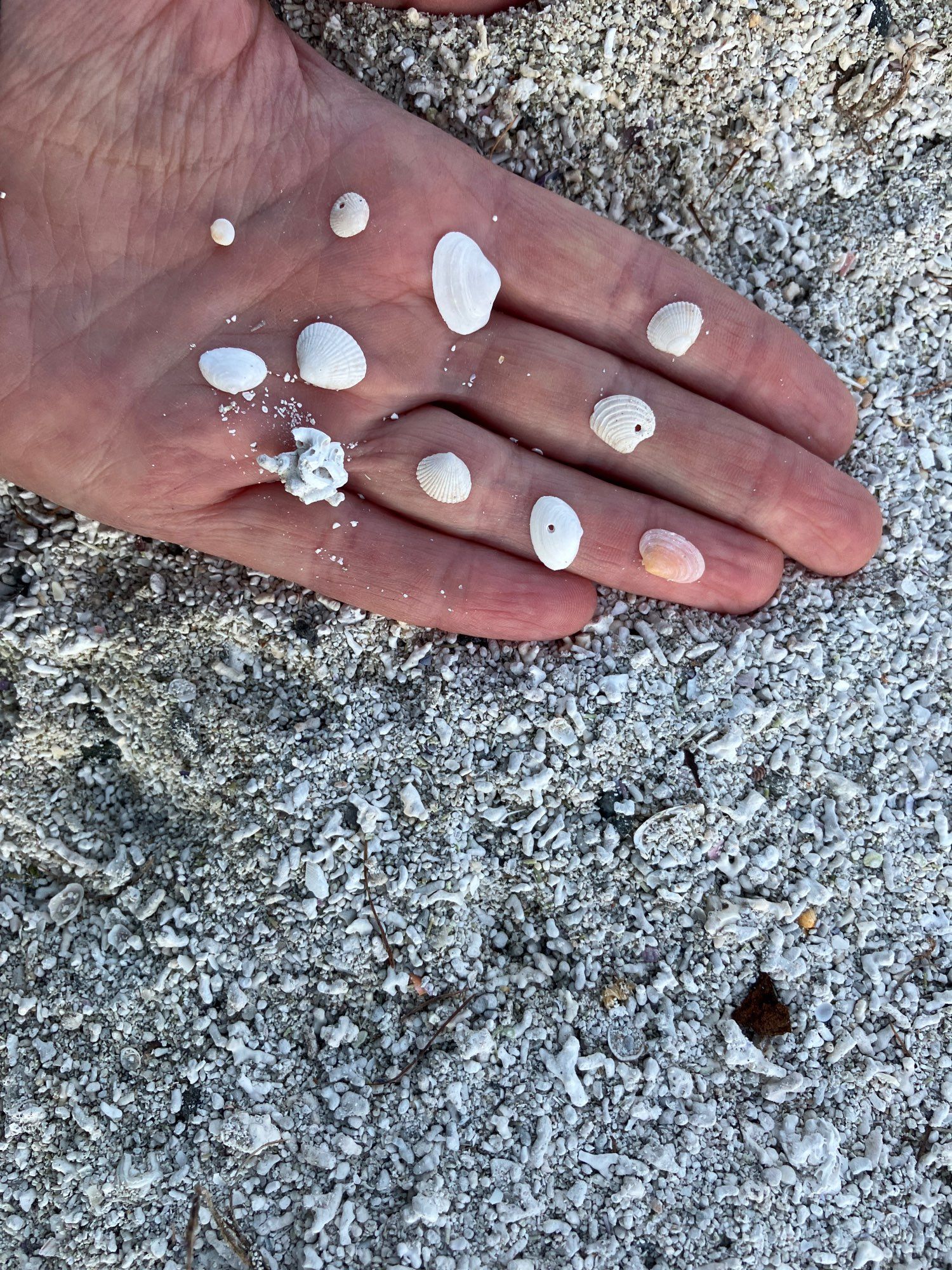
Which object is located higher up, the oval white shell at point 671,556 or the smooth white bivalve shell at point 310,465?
the oval white shell at point 671,556

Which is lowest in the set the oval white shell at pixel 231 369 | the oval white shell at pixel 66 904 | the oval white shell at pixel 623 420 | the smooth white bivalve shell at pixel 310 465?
the oval white shell at pixel 66 904

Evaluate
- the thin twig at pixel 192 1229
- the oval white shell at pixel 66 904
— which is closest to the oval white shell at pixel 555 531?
the oval white shell at pixel 66 904

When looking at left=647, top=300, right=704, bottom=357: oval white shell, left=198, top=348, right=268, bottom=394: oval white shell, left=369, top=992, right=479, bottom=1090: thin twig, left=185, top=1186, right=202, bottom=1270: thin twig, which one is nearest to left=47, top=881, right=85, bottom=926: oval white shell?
left=185, top=1186, right=202, bottom=1270: thin twig

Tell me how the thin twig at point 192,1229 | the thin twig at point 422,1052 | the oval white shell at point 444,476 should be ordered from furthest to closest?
the oval white shell at point 444,476 < the thin twig at point 422,1052 < the thin twig at point 192,1229

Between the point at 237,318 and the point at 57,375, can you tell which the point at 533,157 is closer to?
the point at 237,318

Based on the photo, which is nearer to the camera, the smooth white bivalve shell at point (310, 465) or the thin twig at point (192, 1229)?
the thin twig at point (192, 1229)

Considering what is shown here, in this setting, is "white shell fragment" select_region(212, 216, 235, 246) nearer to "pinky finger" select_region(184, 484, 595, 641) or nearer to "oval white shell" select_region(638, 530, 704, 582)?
"pinky finger" select_region(184, 484, 595, 641)

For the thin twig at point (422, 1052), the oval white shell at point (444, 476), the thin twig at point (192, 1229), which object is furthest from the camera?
the oval white shell at point (444, 476)

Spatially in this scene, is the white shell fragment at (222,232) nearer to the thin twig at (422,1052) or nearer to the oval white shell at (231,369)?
the oval white shell at (231,369)
